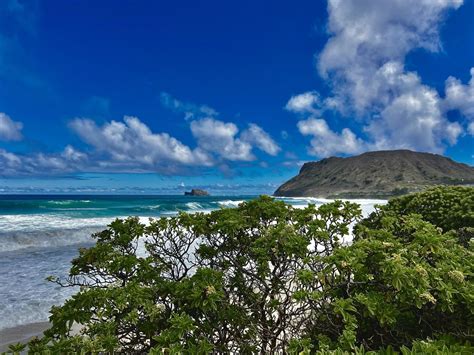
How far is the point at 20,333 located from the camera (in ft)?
21.9

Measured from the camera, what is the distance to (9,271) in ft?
38.3

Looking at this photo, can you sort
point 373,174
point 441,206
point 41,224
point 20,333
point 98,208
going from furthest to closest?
point 373,174 < point 98,208 < point 41,224 < point 441,206 < point 20,333

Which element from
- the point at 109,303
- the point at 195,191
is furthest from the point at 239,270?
the point at 195,191

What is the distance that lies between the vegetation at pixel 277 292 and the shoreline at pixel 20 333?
13.2 feet

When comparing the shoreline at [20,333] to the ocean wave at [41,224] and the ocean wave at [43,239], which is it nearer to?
the ocean wave at [43,239]

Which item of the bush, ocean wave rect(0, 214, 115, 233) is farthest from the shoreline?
ocean wave rect(0, 214, 115, 233)

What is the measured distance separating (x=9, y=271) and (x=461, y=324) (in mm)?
13217

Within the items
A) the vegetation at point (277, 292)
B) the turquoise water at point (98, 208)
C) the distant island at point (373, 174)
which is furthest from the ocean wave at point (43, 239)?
the distant island at point (373, 174)

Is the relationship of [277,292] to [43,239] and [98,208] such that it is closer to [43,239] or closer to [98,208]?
[43,239]

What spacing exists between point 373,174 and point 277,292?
10981cm

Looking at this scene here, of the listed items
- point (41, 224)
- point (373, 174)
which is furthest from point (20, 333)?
point (373, 174)

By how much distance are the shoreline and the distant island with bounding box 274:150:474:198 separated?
7602 centimetres

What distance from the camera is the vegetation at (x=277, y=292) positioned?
265cm

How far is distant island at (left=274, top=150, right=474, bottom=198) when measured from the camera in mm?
91075
